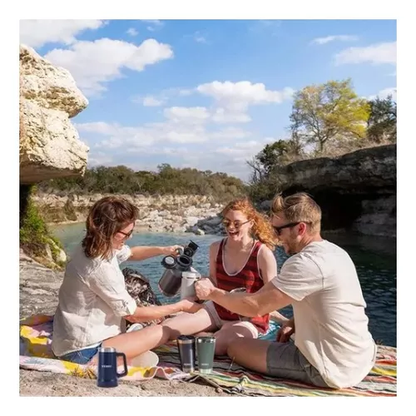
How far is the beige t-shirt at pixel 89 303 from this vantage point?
210 cm

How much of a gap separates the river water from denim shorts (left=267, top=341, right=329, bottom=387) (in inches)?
121

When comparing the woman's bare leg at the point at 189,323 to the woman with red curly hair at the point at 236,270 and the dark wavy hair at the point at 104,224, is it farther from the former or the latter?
the dark wavy hair at the point at 104,224

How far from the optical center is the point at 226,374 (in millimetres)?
2236

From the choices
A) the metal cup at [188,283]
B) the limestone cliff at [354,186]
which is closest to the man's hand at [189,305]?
the metal cup at [188,283]

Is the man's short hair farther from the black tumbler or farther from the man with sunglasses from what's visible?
the black tumbler

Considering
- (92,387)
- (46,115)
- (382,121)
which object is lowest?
(92,387)

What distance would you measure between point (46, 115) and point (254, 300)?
7.97ft

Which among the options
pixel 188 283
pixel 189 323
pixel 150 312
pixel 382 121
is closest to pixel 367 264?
pixel 382 121

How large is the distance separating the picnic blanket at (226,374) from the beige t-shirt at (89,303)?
10 cm

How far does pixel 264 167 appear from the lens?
1972cm

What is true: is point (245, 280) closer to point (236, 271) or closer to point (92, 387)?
point (236, 271)

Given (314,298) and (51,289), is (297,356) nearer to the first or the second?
(314,298)
